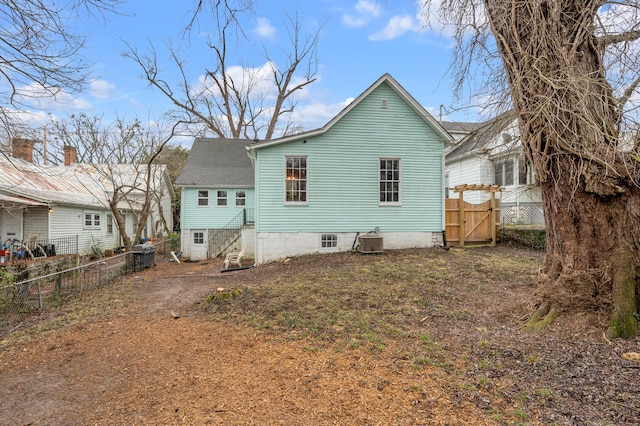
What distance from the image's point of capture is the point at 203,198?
17766mm

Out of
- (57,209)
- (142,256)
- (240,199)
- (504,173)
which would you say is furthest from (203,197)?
(504,173)

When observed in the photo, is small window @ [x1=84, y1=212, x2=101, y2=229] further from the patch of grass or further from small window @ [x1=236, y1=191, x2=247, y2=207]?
the patch of grass

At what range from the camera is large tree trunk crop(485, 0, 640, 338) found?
3.75 m

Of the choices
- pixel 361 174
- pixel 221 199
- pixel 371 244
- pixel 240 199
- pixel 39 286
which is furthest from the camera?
pixel 240 199

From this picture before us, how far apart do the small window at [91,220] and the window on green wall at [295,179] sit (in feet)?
41.6

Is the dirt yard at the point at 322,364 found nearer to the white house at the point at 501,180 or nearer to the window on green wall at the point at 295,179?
the window on green wall at the point at 295,179

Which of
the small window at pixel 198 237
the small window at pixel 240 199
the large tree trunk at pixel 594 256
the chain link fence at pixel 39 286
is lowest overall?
the chain link fence at pixel 39 286

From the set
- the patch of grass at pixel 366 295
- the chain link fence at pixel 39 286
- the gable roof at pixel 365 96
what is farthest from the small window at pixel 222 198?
the patch of grass at pixel 366 295

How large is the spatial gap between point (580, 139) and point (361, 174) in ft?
28.2

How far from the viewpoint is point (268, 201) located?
39.0 feet

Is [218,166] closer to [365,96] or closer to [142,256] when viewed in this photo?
[142,256]

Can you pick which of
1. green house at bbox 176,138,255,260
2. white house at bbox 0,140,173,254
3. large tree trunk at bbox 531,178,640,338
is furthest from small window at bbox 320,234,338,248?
white house at bbox 0,140,173,254

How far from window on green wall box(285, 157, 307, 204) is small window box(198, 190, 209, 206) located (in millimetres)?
7589

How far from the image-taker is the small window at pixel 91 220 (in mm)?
17525
